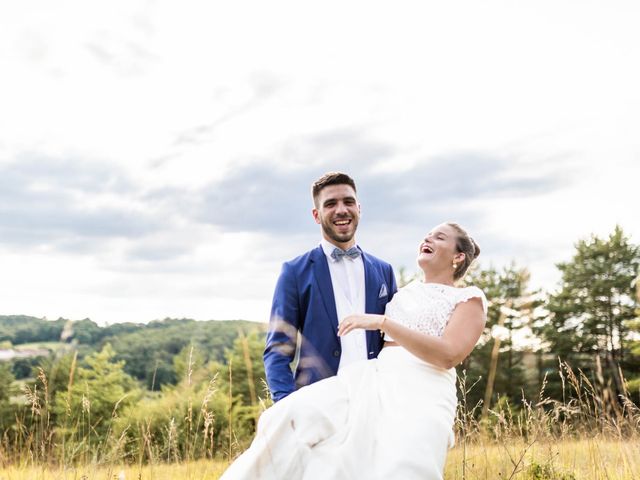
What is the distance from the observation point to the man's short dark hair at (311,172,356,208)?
433 centimetres

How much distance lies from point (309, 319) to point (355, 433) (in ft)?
4.12

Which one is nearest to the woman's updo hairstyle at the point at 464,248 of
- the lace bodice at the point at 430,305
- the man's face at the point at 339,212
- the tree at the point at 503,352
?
the lace bodice at the point at 430,305

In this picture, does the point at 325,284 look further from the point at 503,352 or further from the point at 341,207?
the point at 503,352

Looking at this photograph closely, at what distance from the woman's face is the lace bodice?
5.2 inches

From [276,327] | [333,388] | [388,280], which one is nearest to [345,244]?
[388,280]

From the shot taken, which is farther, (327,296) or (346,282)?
(346,282)

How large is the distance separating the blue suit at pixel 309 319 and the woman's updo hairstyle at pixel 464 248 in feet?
1.82

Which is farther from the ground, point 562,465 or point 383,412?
point 383,412

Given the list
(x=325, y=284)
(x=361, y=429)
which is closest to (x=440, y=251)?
(x=325, y=284)

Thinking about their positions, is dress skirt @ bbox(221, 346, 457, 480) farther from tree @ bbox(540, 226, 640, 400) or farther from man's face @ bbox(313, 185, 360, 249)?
tree @ bbox(540, 226, 640, 400)

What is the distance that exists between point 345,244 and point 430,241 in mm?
666

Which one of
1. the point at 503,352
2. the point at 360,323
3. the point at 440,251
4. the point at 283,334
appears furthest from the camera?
the point at 503,352

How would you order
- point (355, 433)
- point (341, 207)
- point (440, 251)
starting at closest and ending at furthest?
point (355, 433) → point (440, 251) → point (341, 207)

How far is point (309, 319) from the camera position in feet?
13.7
